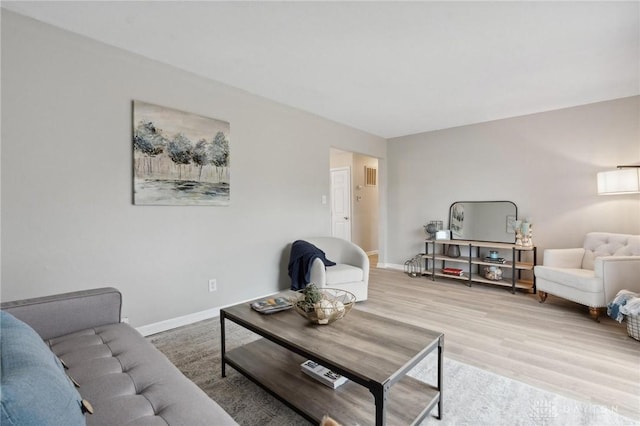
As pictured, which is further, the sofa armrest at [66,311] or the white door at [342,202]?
the white door at [342,202]

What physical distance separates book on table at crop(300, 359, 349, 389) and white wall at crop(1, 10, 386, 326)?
63.7 inches

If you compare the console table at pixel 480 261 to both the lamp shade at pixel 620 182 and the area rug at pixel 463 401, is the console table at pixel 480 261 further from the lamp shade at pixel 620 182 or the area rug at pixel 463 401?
the area rug at pixel 463 401

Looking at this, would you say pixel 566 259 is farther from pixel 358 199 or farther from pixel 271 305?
pixel 358 199

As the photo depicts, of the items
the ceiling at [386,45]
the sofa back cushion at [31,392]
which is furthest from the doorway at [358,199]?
the sofa back cushion at [31,392]

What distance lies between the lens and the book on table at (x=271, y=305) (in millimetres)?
1897

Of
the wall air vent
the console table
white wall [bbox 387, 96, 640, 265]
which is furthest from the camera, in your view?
the wall air vent

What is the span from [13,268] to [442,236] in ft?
15.7

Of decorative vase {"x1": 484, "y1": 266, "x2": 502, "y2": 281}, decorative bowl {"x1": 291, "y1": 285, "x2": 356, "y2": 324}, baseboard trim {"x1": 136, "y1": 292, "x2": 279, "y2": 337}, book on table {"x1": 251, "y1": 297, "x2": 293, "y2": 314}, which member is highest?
decorative bowl {"x1": 291, "y1": 285, "x2": 356, "y2": 324}

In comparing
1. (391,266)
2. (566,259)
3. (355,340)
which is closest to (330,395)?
(355,340)

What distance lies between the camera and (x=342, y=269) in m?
3.37

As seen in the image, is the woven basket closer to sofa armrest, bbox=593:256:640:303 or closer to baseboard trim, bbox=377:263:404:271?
sofa armrest, bbox=593:256:640:303

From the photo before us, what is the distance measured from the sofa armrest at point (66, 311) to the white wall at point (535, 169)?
4482mm

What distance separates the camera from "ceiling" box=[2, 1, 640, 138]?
1974 millimetres

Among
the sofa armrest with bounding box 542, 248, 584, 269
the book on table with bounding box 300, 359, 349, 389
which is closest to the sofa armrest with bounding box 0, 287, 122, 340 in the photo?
the book on table with bounding box 300, 359, 349, 389
